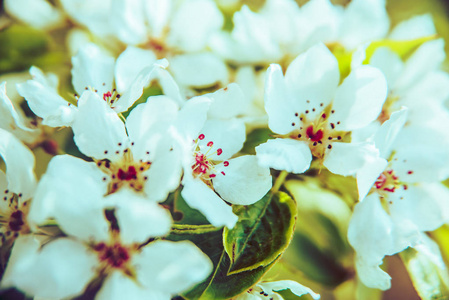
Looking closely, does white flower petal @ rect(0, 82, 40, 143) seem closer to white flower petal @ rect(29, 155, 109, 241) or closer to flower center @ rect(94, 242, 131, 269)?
white flower petal @ rect(29, 155, 109, 241)

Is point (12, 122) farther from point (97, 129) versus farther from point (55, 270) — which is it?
point (55, 270)

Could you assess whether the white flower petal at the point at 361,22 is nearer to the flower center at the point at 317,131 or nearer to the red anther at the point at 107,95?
the flower center at the point at 317,131

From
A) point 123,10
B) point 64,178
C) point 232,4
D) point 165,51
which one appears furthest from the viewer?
point 232,4

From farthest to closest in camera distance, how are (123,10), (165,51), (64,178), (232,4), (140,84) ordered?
(232,4), (165,51), (123,10), (140,84), (64,178)

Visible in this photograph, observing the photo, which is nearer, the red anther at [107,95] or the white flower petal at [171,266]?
the white flower petal at [171,266]

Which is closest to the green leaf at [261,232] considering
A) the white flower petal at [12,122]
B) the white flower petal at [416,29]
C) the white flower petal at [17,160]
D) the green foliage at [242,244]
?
the green foliage at [242,244]

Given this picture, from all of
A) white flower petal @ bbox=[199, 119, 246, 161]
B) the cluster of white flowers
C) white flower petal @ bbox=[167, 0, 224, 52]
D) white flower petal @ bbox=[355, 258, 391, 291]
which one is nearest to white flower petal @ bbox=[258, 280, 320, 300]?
the cluster of white flowers

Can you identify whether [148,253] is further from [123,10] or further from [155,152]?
[123,10]

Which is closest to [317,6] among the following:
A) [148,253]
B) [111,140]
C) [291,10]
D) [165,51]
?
[291,10]
